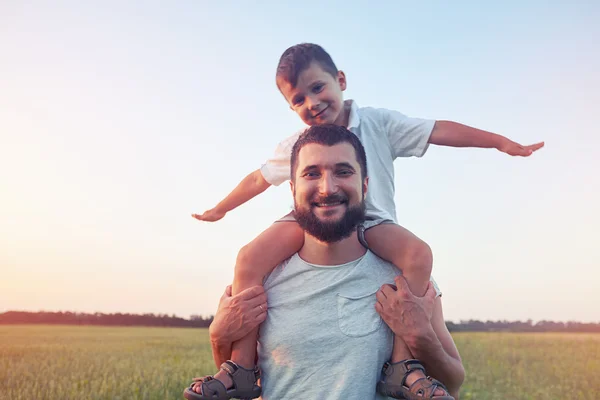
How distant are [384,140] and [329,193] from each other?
1.34 meters

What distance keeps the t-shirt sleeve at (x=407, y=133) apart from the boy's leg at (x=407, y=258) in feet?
3.85

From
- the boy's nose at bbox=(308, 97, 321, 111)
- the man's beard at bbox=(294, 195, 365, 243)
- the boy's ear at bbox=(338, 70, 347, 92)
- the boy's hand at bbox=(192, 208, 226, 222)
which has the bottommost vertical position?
the man's beard at bbox=(294, 195, 365, 243)

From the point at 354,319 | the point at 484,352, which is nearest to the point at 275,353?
the point at 354,319

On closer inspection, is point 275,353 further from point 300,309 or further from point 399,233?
point 399,233

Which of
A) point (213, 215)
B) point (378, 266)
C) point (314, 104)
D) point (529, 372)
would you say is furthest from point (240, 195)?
point (529, 372)

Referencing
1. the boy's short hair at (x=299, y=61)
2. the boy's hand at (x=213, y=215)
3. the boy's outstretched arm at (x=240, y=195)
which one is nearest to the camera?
the boy's short hair at (x=299, y=61)

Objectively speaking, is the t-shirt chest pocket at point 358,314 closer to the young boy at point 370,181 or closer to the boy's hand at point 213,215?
the young boy at point 370,181

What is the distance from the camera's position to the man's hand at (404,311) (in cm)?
364

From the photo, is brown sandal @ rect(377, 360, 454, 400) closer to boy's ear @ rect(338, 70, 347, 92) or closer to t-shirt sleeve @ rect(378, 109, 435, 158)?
t-shirt sleeve @ rect(378, 109, 435, 158)

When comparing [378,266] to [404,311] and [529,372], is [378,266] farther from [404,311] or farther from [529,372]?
[529,372]

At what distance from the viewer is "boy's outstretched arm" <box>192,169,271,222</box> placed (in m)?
5.59

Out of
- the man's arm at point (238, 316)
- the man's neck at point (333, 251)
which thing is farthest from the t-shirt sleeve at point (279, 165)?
the man's arm at point (238, 316)

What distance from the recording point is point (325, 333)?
3686mm

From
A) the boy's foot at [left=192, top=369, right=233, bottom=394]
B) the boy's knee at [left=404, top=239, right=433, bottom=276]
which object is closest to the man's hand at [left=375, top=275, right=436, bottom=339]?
the boy's knee at [left=404, top=239, right=433, bottom=276]
